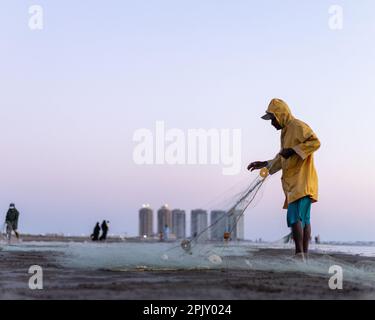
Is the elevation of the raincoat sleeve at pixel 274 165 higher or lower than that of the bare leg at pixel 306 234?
higher

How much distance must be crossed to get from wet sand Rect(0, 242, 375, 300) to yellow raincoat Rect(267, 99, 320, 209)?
1484mm

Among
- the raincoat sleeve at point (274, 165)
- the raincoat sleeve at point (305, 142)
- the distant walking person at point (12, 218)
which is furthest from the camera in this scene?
the distant walking person at point (12, 218)

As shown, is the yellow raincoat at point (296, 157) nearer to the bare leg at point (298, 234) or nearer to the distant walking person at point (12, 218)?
the bare leg at point (298, 234)

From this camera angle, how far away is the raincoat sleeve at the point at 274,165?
8.31 meters

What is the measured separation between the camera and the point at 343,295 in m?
4.68

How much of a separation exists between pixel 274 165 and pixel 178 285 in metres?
3.67

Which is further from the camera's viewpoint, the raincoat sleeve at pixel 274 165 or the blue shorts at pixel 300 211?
the raincoat sleeve at pixel 274 165

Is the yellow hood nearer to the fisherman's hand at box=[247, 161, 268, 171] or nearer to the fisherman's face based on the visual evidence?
the fisherman's face
